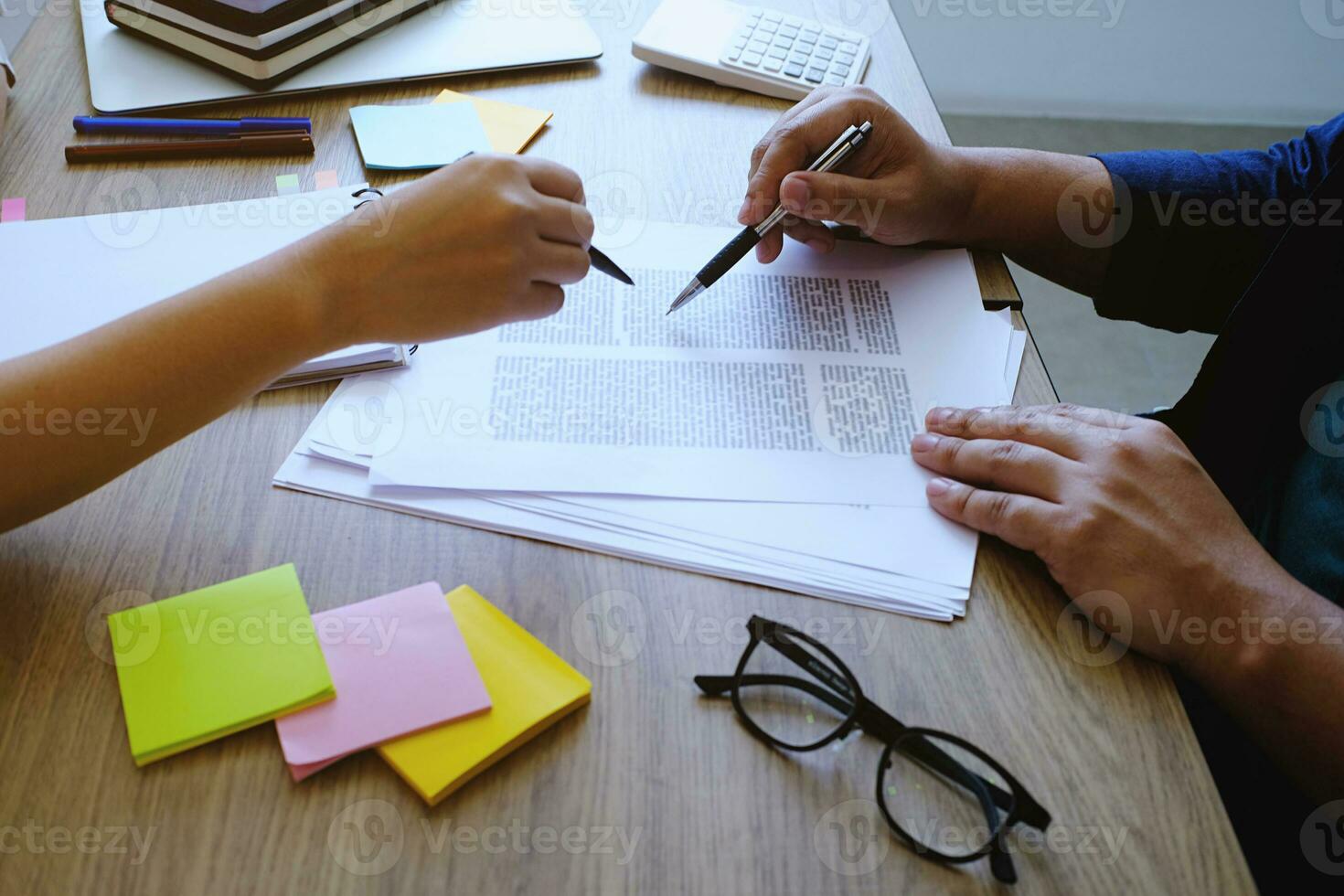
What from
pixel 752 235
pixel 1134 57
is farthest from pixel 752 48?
pixel 1134 57

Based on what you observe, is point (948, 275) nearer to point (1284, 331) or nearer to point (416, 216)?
point (1284, 331)

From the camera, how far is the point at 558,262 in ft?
2.32

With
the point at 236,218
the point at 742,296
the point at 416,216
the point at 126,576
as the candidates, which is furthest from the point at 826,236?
the point at 126,576

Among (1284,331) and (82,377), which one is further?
(1284,331)

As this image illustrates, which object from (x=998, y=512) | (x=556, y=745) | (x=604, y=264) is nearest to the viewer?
(x=556, y=745)

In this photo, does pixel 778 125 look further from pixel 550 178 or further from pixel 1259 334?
pixel 1259 334

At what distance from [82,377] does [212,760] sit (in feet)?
0.80

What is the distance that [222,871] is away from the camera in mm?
492

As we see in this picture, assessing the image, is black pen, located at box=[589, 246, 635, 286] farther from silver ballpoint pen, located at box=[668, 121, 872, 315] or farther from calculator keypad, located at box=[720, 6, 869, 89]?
calculator keypad, located at box=[720, 6, 869, 89]

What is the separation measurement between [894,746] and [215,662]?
38 cm

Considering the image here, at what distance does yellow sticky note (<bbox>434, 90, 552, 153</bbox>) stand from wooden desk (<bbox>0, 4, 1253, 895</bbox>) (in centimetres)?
34

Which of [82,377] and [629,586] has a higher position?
[82,377]

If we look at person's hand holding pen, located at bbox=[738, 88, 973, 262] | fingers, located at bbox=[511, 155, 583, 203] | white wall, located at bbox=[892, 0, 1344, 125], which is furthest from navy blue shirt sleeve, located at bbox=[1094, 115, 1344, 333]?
white wall, located at bbox=[892, 0, 1344, 125]

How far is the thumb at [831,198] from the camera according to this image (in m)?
0.83
